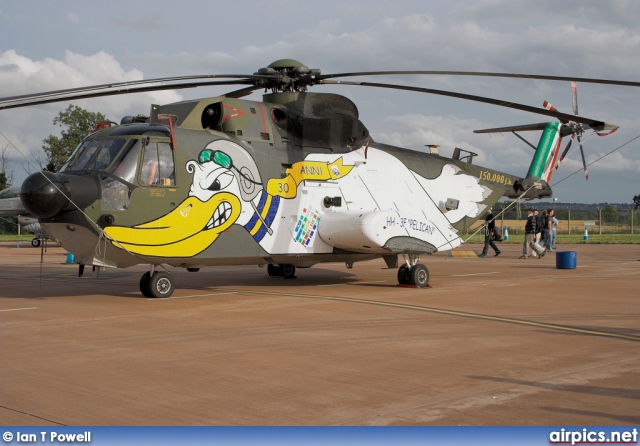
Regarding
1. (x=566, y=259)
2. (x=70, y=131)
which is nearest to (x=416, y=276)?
(x=566, y=259)

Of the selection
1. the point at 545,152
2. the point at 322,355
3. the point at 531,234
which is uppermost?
the point at 545,152

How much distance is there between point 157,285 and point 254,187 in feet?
8.72

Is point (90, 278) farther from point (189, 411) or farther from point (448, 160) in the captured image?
point (189, 411)

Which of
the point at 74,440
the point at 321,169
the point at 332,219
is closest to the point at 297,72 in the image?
the point at 321,169

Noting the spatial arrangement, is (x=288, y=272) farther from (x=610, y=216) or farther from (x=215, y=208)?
(x=610, y=216)

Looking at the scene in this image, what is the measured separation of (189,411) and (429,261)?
20041 millimetres

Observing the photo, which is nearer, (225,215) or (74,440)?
(74,440)

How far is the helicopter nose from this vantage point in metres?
11.9

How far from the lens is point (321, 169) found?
52.1 ft

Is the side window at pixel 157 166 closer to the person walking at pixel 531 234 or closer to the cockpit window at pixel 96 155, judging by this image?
the cockpit window at pixel 96 155

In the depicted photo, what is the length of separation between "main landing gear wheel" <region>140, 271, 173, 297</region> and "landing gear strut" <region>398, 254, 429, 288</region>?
5341 mm

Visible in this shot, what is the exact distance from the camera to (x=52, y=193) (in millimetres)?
11969

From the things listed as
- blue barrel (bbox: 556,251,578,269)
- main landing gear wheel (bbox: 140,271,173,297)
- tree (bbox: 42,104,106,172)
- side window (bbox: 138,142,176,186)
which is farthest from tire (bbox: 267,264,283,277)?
tree (bbox: 42,104,106,172)

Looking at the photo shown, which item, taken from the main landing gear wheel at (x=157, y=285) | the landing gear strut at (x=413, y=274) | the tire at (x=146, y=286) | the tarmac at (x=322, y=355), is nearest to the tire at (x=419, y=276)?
the landing gear strut at (x=413, y=274)
